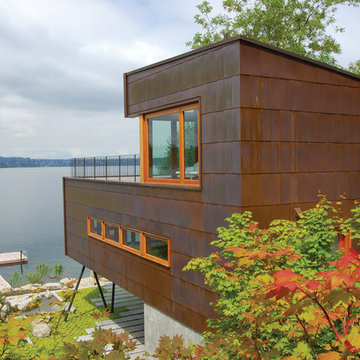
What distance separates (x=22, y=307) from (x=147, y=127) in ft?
47.1

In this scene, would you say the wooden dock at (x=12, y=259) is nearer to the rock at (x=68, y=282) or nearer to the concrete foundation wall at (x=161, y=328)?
the rock at (x=68, y=282)

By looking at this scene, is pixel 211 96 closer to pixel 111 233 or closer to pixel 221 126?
pixel 221 126

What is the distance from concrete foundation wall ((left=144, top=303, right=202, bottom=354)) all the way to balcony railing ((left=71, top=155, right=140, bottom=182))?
12.4 feet

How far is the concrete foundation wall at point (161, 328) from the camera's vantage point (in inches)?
371

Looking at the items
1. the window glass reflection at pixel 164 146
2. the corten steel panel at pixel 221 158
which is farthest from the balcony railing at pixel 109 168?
the corten steel panel at pixel 221 158

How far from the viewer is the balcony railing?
12.4 m

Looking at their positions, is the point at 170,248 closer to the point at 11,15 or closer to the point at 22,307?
the point at 11,15

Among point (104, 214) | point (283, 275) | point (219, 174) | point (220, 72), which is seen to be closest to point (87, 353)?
point (283, 275)

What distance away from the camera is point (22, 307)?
20781mm

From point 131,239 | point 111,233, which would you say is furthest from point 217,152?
point 111,233

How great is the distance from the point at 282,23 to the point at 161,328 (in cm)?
1822

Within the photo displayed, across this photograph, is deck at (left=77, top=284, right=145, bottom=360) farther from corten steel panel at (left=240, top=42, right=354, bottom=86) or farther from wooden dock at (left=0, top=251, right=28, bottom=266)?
wooden dock at (left=0, top=251, right=28, bottom=266)

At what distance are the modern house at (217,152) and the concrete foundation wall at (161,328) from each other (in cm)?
4

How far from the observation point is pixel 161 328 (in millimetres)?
10742
